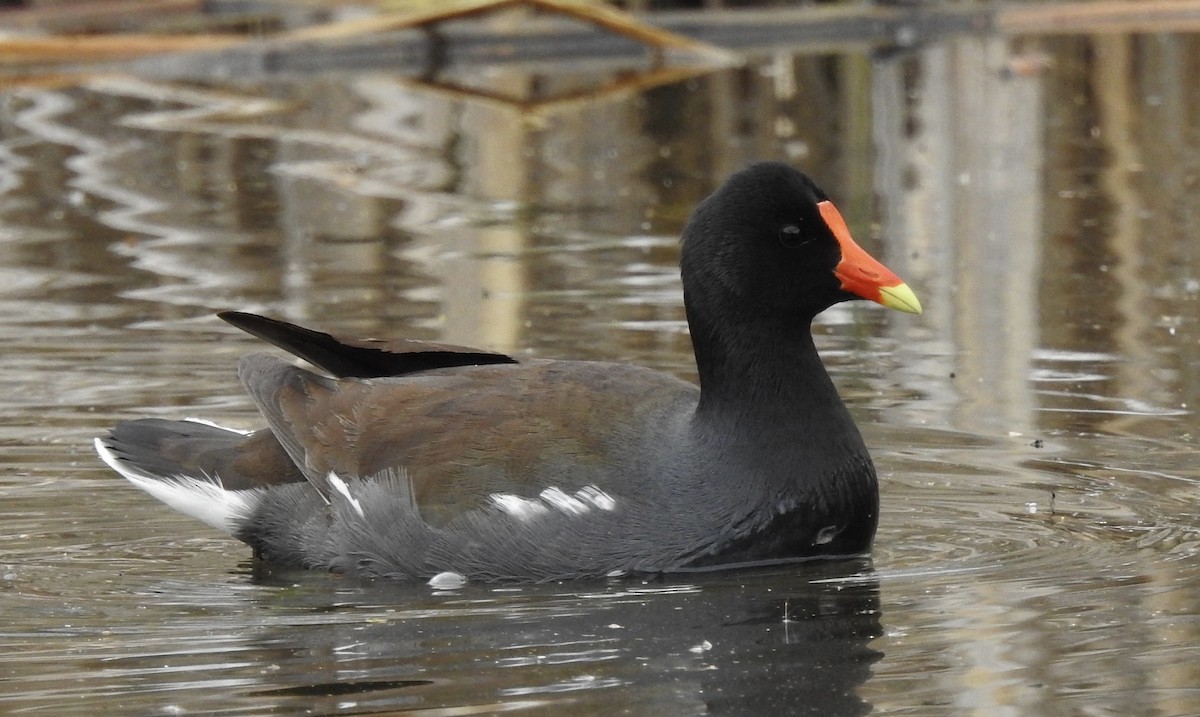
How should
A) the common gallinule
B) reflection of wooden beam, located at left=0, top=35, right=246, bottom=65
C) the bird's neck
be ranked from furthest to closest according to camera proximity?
reflection of wooden beam, located at left=0, top=35, right=246, bottom=65 → the bird's neck → the common gallinule

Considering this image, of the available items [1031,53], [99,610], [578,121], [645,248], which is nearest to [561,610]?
[99,610]

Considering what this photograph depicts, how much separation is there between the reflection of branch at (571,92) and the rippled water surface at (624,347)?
0.19 meters

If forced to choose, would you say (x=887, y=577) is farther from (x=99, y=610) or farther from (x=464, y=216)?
(x=464, y=216)

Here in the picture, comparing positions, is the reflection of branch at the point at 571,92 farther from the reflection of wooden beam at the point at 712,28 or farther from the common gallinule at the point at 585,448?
the common gallinule at the point at 585,448

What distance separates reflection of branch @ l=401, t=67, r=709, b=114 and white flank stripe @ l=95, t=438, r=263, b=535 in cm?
919

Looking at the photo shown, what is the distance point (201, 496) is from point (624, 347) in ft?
7.26

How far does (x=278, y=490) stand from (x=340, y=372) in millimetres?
351

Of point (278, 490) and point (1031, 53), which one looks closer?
point (278, 490)

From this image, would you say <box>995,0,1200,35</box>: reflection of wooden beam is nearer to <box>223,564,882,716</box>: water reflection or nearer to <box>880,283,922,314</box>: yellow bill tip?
<box>880,283,922,314</box>: yellow bill tip

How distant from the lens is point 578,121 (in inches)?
552

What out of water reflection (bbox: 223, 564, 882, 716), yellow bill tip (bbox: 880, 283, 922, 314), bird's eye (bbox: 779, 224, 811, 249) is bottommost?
water reflection (bbox: 223, 564, 882, 716)

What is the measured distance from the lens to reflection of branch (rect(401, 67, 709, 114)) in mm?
14805

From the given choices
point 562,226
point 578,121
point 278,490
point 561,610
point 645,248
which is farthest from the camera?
point 578,121

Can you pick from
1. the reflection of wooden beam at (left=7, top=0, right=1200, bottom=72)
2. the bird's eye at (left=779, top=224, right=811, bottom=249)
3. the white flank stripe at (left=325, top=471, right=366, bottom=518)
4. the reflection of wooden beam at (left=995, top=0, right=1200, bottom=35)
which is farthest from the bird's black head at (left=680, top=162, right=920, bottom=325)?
the reflection of wooden beam at (left=995, top=0, right=1200, bottom=35)
